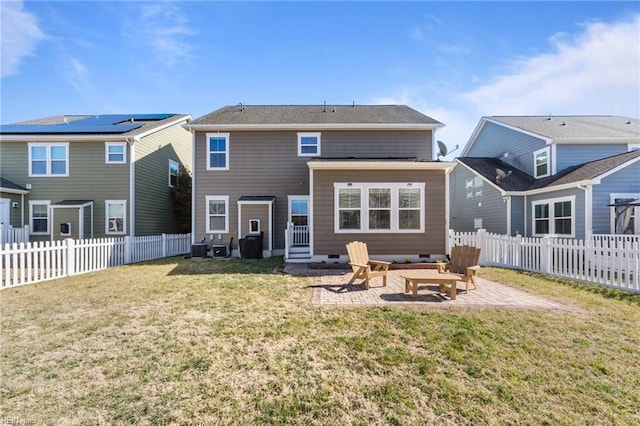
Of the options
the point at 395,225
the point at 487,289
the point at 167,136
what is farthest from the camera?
the point at 167,136

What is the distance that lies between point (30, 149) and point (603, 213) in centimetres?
2622

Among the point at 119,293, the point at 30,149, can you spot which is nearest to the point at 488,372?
the point at 119,293

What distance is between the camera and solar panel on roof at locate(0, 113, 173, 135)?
14.5 meters

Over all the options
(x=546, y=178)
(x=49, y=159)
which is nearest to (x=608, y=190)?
(x=546, y=178)

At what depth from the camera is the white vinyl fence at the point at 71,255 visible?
23.7 feet

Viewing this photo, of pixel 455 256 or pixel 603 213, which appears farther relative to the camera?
pixel 603 213

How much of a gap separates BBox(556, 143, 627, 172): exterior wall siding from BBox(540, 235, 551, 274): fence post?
24.9 feet

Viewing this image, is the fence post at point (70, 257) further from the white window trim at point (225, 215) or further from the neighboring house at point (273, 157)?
the white window trim at point (225, 215)

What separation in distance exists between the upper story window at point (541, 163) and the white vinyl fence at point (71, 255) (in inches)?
759

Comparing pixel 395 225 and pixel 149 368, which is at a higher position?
pixel 395 225

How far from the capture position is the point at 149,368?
3400 mm

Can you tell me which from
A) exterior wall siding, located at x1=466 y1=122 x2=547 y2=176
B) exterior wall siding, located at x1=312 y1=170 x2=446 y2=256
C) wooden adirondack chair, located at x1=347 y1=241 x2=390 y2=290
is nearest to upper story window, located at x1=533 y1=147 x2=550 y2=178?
exterior wall siding, located at x1=466 y1=122 x2=547 y2=176

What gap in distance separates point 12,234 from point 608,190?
26153 mm

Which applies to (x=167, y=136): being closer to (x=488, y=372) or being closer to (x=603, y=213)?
(x=488, y=372)
